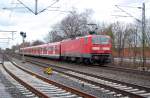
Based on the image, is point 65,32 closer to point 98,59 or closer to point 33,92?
point 98,59

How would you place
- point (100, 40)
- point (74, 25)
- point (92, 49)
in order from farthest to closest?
point (74, 25) < point (100, 40) < point (92, 49)

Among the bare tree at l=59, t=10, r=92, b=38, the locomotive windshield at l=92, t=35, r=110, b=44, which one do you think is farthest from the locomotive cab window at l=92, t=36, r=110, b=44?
the bare tree at l=59, t=10, r=92, b=38

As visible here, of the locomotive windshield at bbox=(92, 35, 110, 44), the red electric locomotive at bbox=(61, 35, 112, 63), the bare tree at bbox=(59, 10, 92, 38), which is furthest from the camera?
the bare tree at bbox=(59, 10, 92, 38)

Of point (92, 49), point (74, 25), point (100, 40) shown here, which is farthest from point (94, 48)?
point (74, 25)

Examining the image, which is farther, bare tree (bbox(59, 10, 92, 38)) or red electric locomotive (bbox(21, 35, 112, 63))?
bare tree (bbox(59, 10, 92, 38))

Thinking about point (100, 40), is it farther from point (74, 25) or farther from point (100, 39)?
point (74, 25)

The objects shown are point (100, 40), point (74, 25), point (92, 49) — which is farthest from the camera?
point (74, 25)

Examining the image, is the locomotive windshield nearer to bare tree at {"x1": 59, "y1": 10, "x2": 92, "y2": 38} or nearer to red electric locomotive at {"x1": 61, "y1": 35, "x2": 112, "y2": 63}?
red electric locomotive at {"x1": 61, "y1": 35, "x2": 112, "y2": 63}

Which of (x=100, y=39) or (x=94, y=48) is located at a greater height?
(x=100, y=39)

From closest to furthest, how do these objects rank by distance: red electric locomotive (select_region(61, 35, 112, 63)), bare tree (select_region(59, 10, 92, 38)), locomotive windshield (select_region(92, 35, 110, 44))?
red electric locomotive (select_region(61, 35, 112, 63)) < locomotive windshield (select_region(92, 35, 110, 44)) < bare tree (select_region(59, 10, 92, 38))

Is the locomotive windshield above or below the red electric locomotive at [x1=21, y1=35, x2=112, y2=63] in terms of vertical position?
above

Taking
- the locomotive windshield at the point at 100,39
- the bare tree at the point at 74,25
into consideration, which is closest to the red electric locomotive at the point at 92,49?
the locomotive windshield at the point at 100,39

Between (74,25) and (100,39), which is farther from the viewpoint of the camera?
(74,25)

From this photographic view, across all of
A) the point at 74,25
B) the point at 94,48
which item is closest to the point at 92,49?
the point at 94,48
